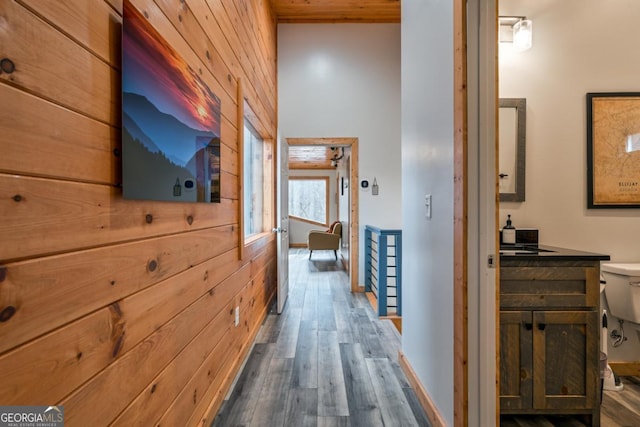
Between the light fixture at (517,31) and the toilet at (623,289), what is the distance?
155cm

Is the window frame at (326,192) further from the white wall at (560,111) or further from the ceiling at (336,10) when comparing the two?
the white wall at (560,111)

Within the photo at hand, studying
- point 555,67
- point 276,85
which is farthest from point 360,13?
point 555,67

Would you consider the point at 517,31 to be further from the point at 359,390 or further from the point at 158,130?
the point at 359,390

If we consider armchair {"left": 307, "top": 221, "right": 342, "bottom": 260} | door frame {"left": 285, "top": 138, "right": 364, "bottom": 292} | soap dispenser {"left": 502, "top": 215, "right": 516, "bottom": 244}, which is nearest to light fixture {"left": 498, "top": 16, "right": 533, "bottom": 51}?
soap dispenser {"left": 502, "top": 215, "right": 516, "bottom": 244}

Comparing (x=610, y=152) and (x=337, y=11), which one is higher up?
(x=337, y=11)

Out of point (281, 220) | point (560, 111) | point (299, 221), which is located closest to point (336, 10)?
point (281, 220)

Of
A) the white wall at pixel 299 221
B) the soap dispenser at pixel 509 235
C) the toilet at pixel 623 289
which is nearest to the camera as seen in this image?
the toilet at pixel 623 289

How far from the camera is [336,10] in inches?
161

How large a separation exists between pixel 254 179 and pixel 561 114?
112 inches

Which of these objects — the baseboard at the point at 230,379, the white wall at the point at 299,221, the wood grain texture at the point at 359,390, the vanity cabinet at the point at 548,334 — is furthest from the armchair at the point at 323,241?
the vanity cabinet at the point at 548,334

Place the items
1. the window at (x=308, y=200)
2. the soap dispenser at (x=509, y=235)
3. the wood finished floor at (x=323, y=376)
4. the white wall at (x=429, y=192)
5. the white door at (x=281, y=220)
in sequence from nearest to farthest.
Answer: the white wall at (x=429, y=192), the wood finished floor at (x=323, y=376), the soap dispenser at (x=509, y=235), the white door at (x=281, y=220), the window at (x=308, y=200)

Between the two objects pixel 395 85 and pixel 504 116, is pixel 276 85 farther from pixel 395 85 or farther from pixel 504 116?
pixel 504 116

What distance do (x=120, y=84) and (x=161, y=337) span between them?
86 centimetres

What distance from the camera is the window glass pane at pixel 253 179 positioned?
3206mm
